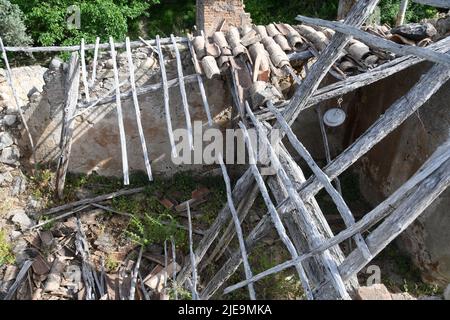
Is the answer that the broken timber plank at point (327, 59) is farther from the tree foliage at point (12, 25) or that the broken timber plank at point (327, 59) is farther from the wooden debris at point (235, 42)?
the tree foliage at point (12, 25)

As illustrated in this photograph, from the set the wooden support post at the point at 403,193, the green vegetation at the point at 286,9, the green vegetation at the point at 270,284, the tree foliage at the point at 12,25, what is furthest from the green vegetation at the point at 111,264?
the green vegetation at the point at 286,9

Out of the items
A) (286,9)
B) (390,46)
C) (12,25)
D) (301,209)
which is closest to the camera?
(390,46)

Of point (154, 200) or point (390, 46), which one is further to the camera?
point (154, 200)

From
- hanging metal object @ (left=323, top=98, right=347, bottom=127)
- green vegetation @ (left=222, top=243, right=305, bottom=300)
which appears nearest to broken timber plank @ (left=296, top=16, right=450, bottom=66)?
hanging metal object @ (left=323, top=98, right=347, bottom=127)

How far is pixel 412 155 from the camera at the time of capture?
6.12 metres

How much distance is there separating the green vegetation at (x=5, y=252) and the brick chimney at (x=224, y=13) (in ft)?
16.5

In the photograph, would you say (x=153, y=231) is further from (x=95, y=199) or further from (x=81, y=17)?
(x=81, y=17)

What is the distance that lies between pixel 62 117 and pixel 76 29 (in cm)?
432

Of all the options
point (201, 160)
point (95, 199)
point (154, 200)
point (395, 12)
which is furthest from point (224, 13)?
point (395, 12)

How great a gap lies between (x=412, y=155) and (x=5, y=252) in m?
5.65

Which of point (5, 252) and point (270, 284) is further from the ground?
point (5, 252)

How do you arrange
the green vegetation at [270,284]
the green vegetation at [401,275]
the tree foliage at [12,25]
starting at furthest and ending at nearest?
the tree foliage at [12,25]
the green vegetation at [401,275]
the green vegetation at [270,284]

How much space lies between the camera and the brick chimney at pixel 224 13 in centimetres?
841
